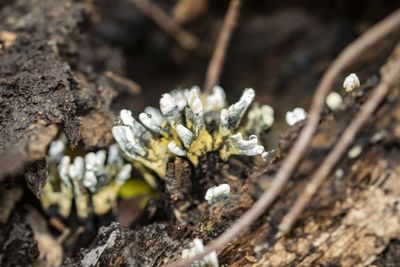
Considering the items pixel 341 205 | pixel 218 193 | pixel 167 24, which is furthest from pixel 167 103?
pixel 167 24

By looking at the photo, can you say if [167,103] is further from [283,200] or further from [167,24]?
[167,24]

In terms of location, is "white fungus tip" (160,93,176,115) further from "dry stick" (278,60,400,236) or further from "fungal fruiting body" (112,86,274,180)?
"dry stick" (278,60,400,236)

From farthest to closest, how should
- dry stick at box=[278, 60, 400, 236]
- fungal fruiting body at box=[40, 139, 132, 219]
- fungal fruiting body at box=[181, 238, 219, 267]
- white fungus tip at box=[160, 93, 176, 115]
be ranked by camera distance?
fungal fruiting body at box=[40, 139, 132, 219]
white fungus tip at box=[160, 93, 176, 115]
fungal fruiting body at box=[181, 238, 219, 267]
dry stick at box=[278, 60, 400, 236]

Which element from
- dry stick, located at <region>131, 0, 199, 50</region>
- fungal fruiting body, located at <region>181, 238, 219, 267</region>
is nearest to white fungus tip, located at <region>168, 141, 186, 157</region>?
fungal fruiting body, located at <region>181, 238, 219, 267</region>

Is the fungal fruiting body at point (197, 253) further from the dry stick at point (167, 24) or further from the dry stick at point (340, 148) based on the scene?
the dry stick at point (167, 24)

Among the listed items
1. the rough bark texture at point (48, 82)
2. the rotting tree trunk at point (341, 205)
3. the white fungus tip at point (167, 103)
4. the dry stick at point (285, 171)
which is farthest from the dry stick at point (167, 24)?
the dry stick at point (285, 171)

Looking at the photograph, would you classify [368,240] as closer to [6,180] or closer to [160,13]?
[6,180]
